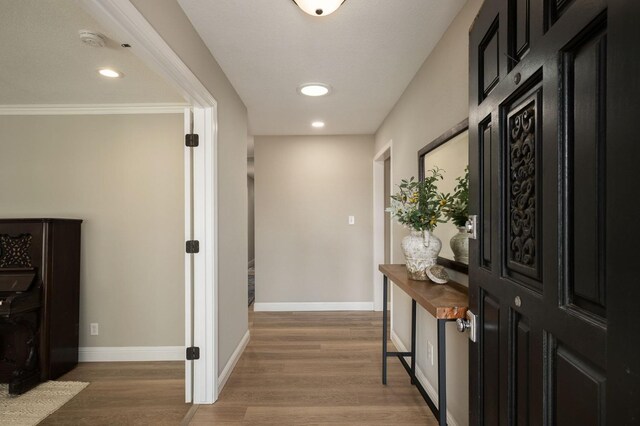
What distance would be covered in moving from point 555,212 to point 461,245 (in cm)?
100

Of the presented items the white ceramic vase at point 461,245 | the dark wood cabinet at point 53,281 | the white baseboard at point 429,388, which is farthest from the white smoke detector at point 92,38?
the white baseboard at point 429,388

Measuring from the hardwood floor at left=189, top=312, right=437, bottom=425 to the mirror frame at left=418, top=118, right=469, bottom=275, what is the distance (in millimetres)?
989

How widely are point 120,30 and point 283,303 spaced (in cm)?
354

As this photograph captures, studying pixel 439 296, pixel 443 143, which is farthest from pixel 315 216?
pixel 439 296

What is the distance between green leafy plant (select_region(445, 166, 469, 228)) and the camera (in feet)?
5.18

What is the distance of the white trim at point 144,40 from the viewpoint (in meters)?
1.10

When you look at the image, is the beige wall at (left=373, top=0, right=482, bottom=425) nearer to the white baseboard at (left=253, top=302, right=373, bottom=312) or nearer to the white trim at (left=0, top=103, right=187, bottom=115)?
the white baseboard at (left=253, top=302, right=373, bottom=312)

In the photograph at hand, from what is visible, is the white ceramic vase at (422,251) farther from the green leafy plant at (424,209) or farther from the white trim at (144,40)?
the white trim at (144,40)

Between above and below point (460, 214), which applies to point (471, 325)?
below

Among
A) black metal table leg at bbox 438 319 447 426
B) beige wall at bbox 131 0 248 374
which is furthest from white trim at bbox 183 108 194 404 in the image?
black metal table leg at bbox 438 319 447 426

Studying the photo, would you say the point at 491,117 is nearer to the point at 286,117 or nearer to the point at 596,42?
the point at 596,42

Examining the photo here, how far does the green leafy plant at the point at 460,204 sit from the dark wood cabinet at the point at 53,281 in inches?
114

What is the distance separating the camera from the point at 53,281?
2447mm

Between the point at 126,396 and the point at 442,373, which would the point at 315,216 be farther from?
the point at 442,373
